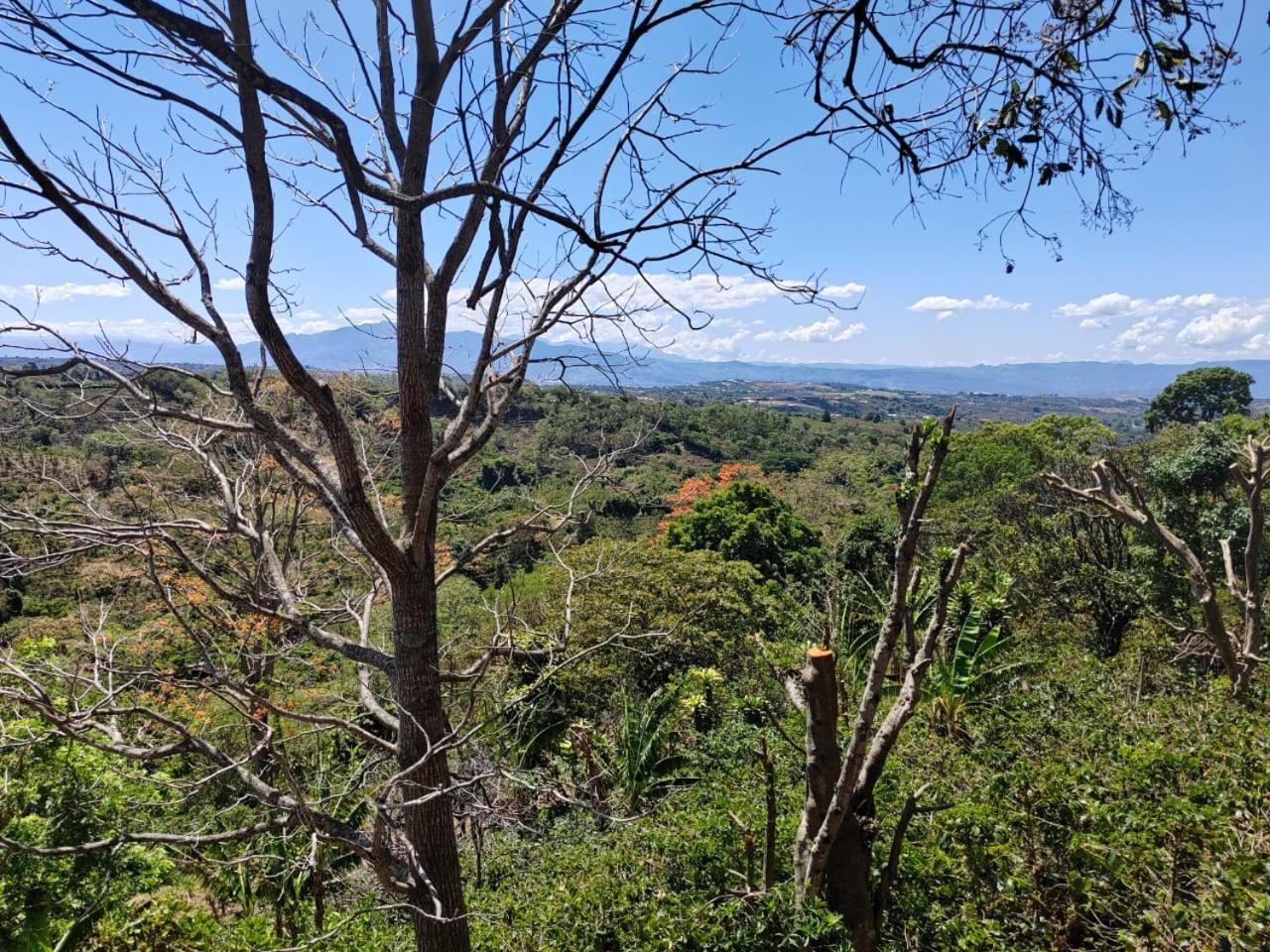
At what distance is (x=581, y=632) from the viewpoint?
12.3 metres

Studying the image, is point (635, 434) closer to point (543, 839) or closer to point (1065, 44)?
point (1065, 44)

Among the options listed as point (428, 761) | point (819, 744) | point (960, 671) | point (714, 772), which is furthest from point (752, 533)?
point (428, 761)

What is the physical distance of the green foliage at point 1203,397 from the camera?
37.9 meters

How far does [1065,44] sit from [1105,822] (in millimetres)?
3192

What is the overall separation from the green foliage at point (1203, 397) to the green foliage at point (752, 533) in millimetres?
31158

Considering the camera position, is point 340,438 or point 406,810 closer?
point 340,438

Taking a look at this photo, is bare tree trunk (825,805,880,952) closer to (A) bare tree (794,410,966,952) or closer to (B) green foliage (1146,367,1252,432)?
(A) bare tree (794,410,966,952)

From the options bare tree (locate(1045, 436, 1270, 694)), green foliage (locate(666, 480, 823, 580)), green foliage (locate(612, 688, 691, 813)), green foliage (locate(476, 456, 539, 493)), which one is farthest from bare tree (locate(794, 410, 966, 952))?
green foliage (locate(476, 456, 539, 493))

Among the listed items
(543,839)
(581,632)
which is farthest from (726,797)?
(581,632)

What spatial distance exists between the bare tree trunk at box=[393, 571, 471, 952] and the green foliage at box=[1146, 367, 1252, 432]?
47188 mm

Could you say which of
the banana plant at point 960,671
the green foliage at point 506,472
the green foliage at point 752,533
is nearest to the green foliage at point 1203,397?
the green foliage at point 752,533

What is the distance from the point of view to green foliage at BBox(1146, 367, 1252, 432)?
37938 mm

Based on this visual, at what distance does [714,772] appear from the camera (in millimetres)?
6824

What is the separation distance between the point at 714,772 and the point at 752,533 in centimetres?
1374
